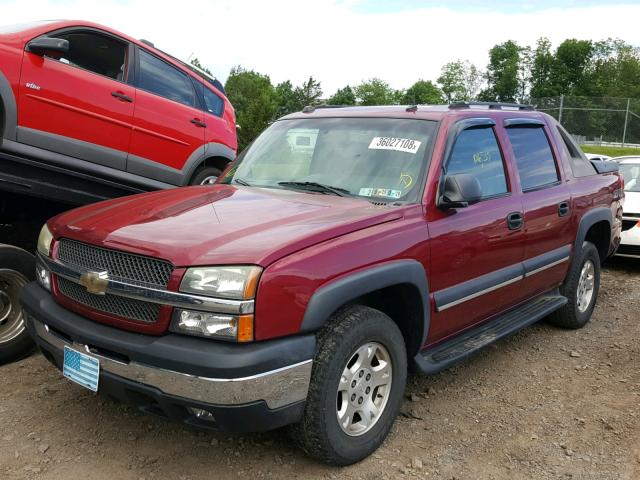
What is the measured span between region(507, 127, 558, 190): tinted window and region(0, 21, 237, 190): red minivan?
284 cm

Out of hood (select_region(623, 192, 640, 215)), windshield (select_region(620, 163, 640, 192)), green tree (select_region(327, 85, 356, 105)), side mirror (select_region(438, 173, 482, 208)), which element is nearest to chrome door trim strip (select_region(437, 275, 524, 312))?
side mirror (select_region(438, 173, 482, 208))

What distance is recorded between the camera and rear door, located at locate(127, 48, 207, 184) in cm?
502

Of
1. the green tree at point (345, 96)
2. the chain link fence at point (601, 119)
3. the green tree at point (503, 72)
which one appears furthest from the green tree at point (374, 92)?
the chain link fence at point (601, 119)

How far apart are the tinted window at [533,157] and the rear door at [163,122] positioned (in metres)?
2.80

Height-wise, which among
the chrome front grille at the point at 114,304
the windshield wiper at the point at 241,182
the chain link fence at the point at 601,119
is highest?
the chain link fence at the point at 601,119

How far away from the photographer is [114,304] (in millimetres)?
2822

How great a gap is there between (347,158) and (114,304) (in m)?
1.67

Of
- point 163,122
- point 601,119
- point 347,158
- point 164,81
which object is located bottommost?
point 347,158

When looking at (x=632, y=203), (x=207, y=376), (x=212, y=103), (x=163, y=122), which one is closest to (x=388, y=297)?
(x=207, y=376)

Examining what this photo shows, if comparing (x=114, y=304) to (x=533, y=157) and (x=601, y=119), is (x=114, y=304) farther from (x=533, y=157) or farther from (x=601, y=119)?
(x=601, y=119)

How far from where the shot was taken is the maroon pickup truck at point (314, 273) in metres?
2.57

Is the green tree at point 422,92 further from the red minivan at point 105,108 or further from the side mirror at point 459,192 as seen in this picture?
the side mirror at point 459,192

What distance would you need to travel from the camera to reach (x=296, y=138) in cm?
416

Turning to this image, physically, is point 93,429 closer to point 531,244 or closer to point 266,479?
point 266,479
